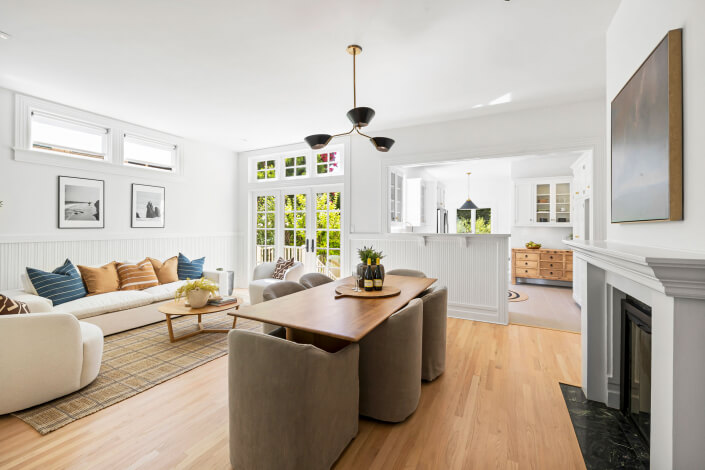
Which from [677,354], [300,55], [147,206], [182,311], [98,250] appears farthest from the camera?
[147,206]

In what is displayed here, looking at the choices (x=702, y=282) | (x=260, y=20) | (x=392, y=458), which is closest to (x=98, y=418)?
(x=392, y=458)

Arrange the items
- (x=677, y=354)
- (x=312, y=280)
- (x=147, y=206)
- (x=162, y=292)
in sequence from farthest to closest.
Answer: (x=147, y=206)
(x=162, y=292)
(x=312, y=280)
(x=677, y=354)

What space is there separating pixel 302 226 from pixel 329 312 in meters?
4.09

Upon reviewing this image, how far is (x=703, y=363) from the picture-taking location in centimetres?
108

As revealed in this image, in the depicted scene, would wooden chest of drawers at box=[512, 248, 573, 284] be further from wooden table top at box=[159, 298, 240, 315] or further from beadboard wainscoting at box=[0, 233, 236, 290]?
beadboard wainscoting at box=[0, 233, 236, 290]

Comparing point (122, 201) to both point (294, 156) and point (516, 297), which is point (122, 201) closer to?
point (294, 156)

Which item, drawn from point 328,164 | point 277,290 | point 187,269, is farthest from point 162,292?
point 328,164

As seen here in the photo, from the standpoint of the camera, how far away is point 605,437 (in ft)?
6.24

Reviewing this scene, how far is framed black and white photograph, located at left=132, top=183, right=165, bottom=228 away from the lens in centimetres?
481

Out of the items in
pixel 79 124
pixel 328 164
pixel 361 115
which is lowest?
pixel 361 115

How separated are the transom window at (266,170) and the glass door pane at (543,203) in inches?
221

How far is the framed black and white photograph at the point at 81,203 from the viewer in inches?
161

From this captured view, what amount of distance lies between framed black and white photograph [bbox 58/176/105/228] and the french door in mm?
2575

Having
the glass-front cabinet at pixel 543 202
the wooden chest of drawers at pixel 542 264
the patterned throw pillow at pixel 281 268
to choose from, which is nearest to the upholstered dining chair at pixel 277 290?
the patterned throw pillow at pixel 281 268
